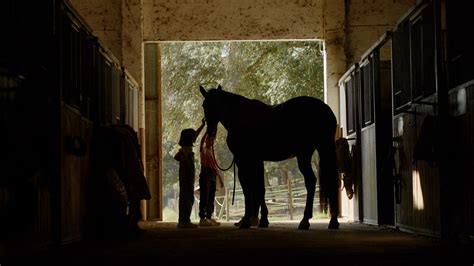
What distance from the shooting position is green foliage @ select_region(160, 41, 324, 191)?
62.8 ft

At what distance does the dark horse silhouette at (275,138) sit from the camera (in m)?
8.29

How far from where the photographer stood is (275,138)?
8.62m

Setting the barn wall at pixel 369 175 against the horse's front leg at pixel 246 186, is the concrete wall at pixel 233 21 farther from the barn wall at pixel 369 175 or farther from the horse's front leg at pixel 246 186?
the horse's front leg at pixel 246 186

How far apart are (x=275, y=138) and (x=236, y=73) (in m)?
12.4

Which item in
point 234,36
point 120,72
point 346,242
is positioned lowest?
point 346,242

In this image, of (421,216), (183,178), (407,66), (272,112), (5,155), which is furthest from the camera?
(183,178)

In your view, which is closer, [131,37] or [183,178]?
[183,178]

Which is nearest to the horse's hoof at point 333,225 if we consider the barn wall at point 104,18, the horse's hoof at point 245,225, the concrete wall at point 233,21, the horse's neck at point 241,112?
the horse's hoof at point 245,225

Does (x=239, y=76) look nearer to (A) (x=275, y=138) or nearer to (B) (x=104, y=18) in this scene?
(B) (x=104, y=18)

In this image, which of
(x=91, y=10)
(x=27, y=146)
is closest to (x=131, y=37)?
(x=91, y=10)

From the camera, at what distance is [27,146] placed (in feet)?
15.5

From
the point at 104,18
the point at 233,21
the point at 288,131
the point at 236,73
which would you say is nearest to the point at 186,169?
the point at 288,131

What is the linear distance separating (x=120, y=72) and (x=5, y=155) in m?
5.81

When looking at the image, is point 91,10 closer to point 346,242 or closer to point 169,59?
point 346,242
